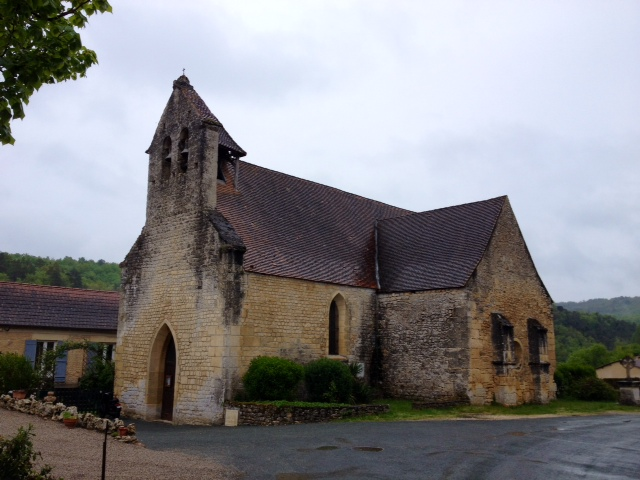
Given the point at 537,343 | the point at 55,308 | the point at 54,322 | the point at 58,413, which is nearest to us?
the point at 58,413

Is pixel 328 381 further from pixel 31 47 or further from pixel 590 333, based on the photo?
pixel 590 333

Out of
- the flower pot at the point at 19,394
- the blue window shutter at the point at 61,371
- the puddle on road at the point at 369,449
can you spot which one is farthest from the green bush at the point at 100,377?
the puddle on road at the point at 369,449

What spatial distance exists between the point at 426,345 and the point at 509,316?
393 centimetres

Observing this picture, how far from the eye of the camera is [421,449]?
11.5 meters

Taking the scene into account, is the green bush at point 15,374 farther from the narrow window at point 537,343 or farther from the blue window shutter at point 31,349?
A: the narrow window at point 537,343

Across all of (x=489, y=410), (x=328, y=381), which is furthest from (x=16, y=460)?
(x=489, y=410)

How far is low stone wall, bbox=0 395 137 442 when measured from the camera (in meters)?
12.7

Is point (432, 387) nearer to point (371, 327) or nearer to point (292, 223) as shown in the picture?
point (371, 327)

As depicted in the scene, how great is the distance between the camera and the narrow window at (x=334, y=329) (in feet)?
69.7

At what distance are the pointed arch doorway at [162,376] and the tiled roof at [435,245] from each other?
343 inches

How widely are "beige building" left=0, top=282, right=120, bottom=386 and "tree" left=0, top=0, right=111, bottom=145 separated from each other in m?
19.9

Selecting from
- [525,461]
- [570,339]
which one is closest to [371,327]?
[525,461]

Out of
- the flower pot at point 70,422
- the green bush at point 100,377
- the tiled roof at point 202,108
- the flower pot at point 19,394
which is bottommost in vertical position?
the flower pot at point 70,422

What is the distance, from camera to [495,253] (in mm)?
22047
